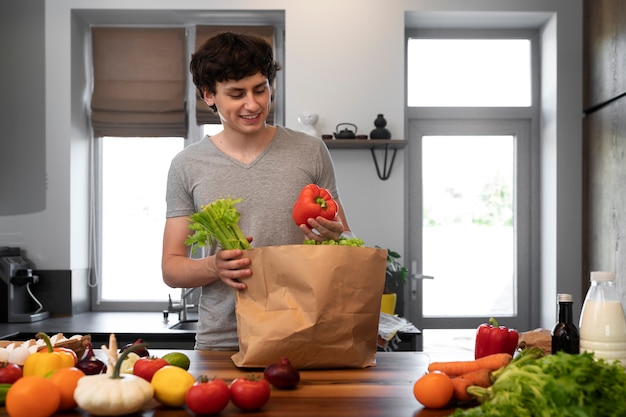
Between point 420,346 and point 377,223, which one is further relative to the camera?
point 377,223

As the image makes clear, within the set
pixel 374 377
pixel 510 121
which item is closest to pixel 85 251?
pixel 510 121

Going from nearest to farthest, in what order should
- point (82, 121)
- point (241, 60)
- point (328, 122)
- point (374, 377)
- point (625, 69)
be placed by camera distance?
1. point (374, 377)
2. point (241, 60)
3. point (625, 69)
4. point (328, 122)
5. point (82, 121)

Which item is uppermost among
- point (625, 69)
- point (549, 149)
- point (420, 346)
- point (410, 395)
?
point (625, 69)

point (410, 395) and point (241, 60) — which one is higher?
point (241, 60)

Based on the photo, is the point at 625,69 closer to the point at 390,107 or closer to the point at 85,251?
the point at 390,107

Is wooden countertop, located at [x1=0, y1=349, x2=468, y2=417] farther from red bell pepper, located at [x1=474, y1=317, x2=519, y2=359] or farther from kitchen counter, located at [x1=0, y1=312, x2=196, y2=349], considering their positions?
kitchen counter, located at [x1=0, y1=312, x2=196, y2=349]

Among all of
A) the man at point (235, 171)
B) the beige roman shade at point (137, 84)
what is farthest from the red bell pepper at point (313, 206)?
the beige roman shade at point (137, 84)

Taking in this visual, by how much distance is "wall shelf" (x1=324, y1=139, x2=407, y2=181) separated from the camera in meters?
3.69

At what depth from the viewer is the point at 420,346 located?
11.3 feet

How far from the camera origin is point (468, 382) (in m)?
1.31

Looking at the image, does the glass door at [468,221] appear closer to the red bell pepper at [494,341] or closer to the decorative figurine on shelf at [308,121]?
the decorative figurine on shelf at [308,121]

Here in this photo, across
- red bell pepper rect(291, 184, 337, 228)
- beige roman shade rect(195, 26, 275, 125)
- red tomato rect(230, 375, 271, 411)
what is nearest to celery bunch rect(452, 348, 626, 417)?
red tomato rect(230, 375, 271, 411)

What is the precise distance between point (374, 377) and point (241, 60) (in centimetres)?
82

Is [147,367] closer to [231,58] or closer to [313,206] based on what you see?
[313,206]
